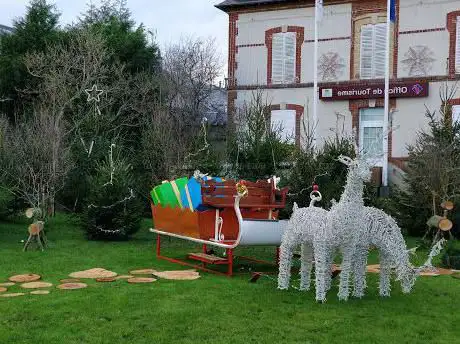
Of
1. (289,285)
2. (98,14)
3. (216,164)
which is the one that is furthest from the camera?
(98,14)

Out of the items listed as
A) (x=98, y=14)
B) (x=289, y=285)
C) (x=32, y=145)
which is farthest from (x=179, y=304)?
(x=98, y=14)

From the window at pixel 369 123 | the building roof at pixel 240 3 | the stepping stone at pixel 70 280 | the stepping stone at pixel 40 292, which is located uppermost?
the building roof at pixel 240 3

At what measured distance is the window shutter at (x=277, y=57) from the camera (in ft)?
88.5

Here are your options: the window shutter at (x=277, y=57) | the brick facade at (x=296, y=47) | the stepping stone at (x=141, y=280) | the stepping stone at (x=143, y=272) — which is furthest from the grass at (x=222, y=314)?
the window shutter at (x=277, y=57)

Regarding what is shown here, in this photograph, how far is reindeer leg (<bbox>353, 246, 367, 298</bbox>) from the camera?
8.73m

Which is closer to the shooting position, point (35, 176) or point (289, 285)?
point (289, 285)

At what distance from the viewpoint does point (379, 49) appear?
24.9 metres

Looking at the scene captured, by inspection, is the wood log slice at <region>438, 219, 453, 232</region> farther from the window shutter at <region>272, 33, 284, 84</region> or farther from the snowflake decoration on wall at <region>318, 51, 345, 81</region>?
the window shutter at <region>272, 33, 284, 84</region>

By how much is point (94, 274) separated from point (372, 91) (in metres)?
16.7

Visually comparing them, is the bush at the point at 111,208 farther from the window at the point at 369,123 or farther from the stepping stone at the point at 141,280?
the window at the point at 369,123

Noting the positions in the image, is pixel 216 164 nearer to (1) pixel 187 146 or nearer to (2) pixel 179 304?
(1) pixel 187 146

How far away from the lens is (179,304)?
8.19 meters

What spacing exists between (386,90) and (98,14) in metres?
17.3

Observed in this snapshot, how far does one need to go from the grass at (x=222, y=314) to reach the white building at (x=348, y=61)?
1453 centimetres
